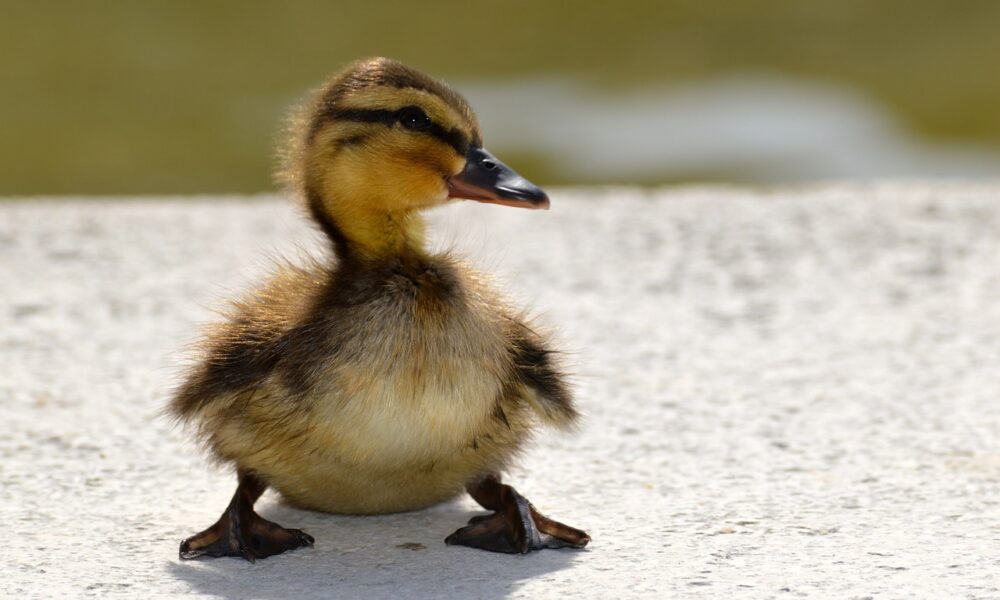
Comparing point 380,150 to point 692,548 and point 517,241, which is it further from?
point 517,241

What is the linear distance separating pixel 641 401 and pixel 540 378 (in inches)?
43.9

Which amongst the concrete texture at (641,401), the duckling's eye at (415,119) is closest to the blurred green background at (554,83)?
the concrete texture at (641,401)

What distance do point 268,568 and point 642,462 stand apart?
1119 millimetres

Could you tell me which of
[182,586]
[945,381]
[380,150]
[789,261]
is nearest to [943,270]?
[789,261]

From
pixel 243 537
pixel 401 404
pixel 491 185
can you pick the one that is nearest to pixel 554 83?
pixel 491 185

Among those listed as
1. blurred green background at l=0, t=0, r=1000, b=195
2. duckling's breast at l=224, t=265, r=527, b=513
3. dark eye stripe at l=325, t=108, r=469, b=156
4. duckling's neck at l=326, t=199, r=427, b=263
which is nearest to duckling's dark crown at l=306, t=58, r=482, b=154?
dark eye stripe at l=325, t=108, r=469, b=156

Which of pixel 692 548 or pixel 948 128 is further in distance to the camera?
pixel 948 128

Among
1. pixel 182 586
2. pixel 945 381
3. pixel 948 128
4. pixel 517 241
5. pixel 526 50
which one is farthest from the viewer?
pixel 526 50

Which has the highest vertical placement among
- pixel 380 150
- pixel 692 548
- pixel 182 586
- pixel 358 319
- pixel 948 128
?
pixel 948 128

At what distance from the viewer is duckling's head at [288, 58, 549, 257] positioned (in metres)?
3.32

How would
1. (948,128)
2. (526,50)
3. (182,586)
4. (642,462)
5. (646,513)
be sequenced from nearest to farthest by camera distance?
(182,586), (646,513), (642,462), (948,128), (526,50)

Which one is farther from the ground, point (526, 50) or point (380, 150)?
point (526, 50)

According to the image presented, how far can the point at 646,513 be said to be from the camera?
3.55 metres

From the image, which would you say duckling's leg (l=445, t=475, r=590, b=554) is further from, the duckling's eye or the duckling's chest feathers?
the duckling's eye
